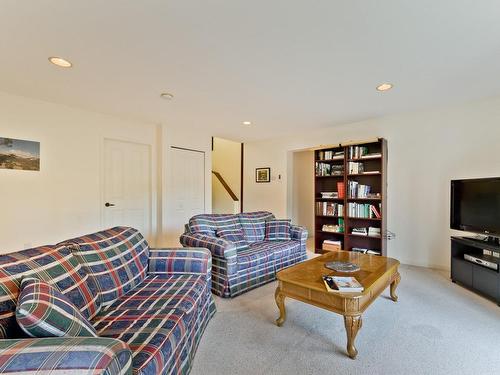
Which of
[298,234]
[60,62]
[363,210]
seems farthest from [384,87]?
[60,62]

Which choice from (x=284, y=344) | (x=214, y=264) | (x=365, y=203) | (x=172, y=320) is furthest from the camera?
(x=365, y=203)

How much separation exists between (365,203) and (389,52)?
7.90ft

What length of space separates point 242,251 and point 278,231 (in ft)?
2.42

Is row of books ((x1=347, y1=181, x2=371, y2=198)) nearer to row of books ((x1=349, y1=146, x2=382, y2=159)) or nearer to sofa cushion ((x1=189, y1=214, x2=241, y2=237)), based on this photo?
row of books ((x1=349, y1=146, x2=382, y2=159))

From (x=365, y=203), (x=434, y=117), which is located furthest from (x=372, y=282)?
(x=434, y=117)

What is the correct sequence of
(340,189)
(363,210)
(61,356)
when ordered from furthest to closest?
(340,189) < (363,210) < (61,356)

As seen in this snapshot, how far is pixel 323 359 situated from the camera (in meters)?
1.63

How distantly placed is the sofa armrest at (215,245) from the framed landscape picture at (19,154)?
2.25 meters

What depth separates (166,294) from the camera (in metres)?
1.63

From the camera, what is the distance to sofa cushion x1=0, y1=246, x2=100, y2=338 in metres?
0.98

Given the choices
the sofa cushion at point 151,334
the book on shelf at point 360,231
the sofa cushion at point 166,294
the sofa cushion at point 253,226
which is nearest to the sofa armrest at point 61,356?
the sofa cushion at point 151,334

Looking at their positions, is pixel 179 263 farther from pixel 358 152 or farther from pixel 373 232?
pixel 358 152

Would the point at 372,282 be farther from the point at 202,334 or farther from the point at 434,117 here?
the point at 434,117

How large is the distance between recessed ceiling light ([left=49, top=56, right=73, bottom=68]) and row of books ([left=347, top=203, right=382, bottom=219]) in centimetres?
388
